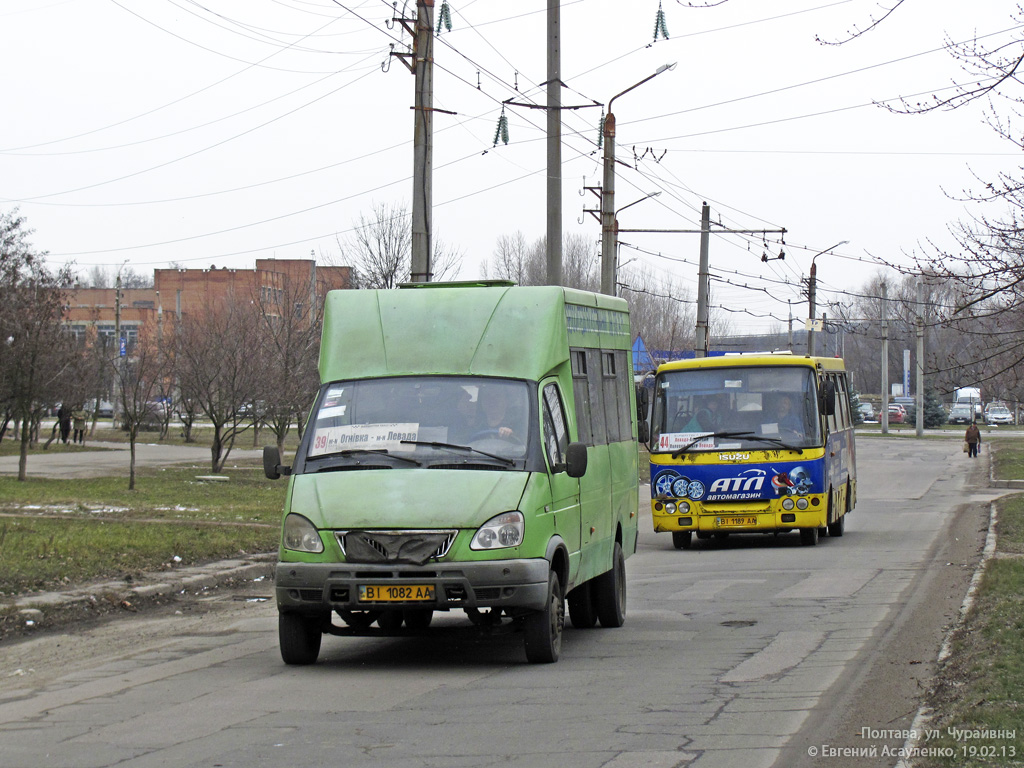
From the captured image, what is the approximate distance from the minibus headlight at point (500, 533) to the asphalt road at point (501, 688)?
879 mm

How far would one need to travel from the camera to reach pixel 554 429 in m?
9.42

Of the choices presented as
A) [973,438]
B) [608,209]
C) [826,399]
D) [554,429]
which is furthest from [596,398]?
[973,438]

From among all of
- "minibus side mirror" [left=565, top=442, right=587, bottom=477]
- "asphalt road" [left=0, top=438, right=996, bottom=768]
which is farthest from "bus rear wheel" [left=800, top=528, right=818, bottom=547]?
"minibus side mirror" [left=565, top=442, right=587, bottom=477]

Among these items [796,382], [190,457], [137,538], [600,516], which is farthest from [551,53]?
[190,457]

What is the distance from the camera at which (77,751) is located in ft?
21.0

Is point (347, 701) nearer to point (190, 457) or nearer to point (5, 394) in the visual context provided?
point (5, 394)

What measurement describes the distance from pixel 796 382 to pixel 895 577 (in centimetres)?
491

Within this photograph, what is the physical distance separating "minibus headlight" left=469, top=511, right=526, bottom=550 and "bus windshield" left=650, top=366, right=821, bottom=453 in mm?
10315

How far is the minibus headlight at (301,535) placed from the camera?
848 centimetres

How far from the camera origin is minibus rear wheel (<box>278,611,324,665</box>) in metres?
8.83

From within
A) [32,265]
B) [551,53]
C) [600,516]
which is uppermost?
[551,53]

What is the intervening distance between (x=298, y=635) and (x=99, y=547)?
6584 mm

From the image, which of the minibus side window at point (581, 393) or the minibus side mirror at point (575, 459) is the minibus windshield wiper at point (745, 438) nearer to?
the minibus side window at point (581, 393)

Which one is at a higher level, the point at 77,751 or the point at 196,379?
the point at 196,379
